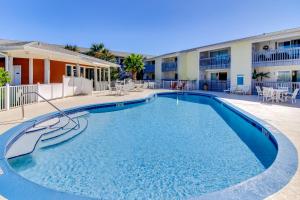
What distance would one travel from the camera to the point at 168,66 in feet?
107

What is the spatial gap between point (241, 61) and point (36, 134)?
19.4m

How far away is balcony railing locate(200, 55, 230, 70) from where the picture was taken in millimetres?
22328

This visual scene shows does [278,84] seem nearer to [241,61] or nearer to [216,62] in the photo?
[241,61]

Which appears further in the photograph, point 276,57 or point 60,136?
point 276,57

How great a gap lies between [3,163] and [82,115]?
22.0 feet

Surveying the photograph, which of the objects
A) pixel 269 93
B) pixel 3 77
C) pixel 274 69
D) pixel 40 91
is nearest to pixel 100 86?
pixel 40 91

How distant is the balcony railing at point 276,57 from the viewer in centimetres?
1638

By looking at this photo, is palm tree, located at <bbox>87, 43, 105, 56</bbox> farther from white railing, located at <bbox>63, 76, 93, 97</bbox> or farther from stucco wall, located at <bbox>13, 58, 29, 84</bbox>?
stucco wall, located at <bbox>13, 58, 29, 84</bbox>

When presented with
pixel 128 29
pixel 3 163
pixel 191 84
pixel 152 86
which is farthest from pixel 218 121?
pixel 128 29

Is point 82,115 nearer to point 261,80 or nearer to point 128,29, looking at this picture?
point 261,80

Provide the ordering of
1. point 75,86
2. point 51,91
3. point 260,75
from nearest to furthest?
point 51,91 → point 75,86 → point 260,75

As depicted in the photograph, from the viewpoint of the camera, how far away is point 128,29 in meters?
29.0

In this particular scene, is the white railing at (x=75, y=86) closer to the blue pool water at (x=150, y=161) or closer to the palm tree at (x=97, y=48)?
the blue pool water at (x=150, y=161)

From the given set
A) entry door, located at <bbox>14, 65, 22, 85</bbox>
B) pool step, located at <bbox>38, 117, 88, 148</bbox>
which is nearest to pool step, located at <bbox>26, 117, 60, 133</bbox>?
pool step, located at <bbox>38, 117, 88, 148</bbox>
